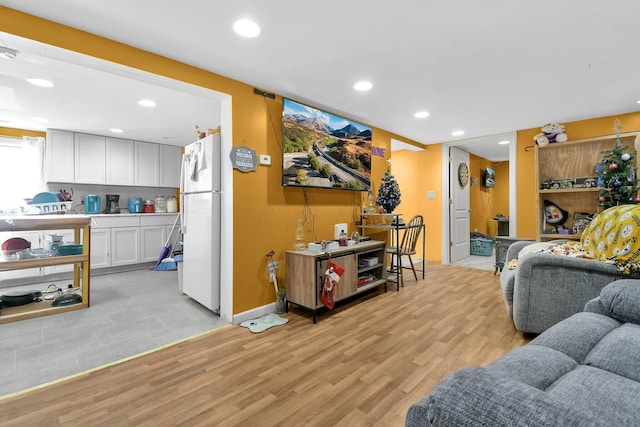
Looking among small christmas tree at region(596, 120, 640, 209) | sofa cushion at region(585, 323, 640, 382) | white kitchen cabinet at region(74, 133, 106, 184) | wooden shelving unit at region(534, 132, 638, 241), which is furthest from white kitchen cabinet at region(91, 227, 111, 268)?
small christmas tree at region(596, 120, 640, 209)

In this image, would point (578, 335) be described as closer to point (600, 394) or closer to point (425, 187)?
point (600, 394)

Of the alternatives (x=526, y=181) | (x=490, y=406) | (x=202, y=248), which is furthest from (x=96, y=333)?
(x=526, y=181)

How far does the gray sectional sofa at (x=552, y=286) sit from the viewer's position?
2.00m

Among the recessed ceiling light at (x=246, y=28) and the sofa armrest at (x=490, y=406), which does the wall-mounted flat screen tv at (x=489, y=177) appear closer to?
the recessed ceiling light at (x=246, y=28)

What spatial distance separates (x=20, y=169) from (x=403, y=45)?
18.2 ft

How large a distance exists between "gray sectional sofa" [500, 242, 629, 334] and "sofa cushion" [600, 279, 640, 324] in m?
0.77

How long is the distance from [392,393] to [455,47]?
8.06 feet

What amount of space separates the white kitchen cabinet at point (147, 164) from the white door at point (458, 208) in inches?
219

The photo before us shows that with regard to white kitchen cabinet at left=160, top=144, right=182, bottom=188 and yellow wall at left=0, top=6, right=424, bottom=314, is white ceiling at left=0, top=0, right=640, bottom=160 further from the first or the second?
white kitchen cabinet at left=160, top=144, right=182, bottom=188

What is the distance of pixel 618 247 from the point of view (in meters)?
1.99

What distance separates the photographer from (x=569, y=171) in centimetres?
389

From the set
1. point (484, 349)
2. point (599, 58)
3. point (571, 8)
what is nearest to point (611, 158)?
point (599, 58)

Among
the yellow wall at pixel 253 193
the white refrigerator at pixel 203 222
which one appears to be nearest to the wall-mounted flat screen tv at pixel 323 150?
the yellow wall at pixel 253 193

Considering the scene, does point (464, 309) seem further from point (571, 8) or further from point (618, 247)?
point (571, 8)
